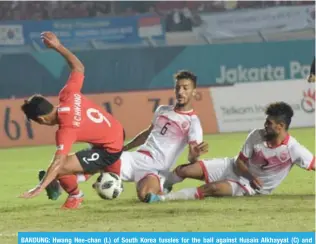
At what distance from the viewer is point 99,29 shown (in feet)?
93.2

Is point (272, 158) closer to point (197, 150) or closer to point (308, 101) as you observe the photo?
point (197, 150)

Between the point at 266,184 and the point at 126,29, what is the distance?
657 inches

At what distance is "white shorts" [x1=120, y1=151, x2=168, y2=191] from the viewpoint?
11812 millimetres

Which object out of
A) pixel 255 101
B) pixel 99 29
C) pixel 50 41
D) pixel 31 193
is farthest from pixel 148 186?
pixel 99 29

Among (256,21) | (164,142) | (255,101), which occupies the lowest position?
(164,142)

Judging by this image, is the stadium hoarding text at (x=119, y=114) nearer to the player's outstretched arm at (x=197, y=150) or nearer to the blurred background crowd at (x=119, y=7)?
the blurred background crowd at (x=119, y=7)

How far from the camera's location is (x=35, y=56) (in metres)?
27.5

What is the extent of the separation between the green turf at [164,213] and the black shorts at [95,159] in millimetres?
412

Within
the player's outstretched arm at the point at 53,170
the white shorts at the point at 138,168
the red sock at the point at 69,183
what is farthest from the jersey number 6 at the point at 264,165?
the player's outstretched arm at the point at 53,170

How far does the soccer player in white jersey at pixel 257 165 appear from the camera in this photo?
1154 centimetres

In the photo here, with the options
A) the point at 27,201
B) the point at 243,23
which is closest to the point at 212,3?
the point at 243,23

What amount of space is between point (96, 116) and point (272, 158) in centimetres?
193

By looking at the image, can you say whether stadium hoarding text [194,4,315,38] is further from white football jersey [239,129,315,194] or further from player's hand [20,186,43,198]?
player's hand [20,186,43,198]

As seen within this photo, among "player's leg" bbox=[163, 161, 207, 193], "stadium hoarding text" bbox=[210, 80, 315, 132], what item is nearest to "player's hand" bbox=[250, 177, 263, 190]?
"player's leg" bbox=[163, 161, 207, 193]
